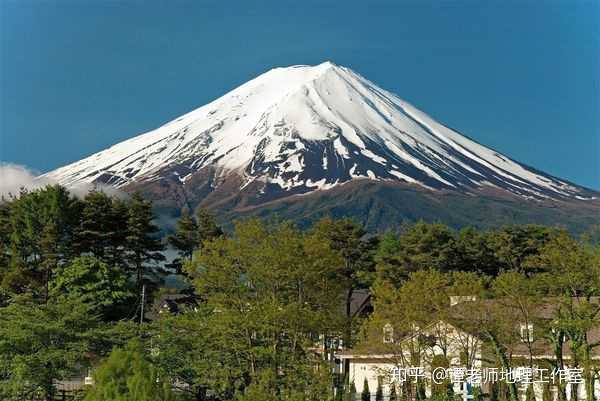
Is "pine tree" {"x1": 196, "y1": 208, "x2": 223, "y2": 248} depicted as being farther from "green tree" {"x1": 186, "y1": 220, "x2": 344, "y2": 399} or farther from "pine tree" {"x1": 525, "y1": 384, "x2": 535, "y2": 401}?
"pine tree" {"x1": 525, "y1": 384, "x2": 535, "y2": 401}

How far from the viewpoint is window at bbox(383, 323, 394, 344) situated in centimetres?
2603

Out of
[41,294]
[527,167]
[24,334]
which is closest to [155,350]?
[24,334]

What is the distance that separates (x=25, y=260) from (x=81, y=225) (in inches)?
121

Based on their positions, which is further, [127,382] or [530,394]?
[530,394]

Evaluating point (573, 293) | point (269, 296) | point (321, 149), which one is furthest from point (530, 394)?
point (321, 149)

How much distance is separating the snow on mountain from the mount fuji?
0.67 ft

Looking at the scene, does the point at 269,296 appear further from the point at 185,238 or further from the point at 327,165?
the point at 327,165

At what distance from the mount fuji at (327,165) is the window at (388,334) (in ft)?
408

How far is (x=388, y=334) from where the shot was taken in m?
26.2

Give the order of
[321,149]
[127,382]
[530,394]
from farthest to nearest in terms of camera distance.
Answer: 1. [321,149]
2. [530,394]
3. [127,382]

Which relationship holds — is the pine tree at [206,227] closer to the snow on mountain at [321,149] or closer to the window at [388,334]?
the window at [388,334]

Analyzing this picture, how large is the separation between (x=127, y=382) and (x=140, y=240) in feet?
75.8

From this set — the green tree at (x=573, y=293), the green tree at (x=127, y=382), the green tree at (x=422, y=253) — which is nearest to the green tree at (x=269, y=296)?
the green tree at (x=573, y=293)

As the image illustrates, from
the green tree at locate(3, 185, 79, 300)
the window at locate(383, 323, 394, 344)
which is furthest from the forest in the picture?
the green tree at locate(3, 185, 79, 300)
